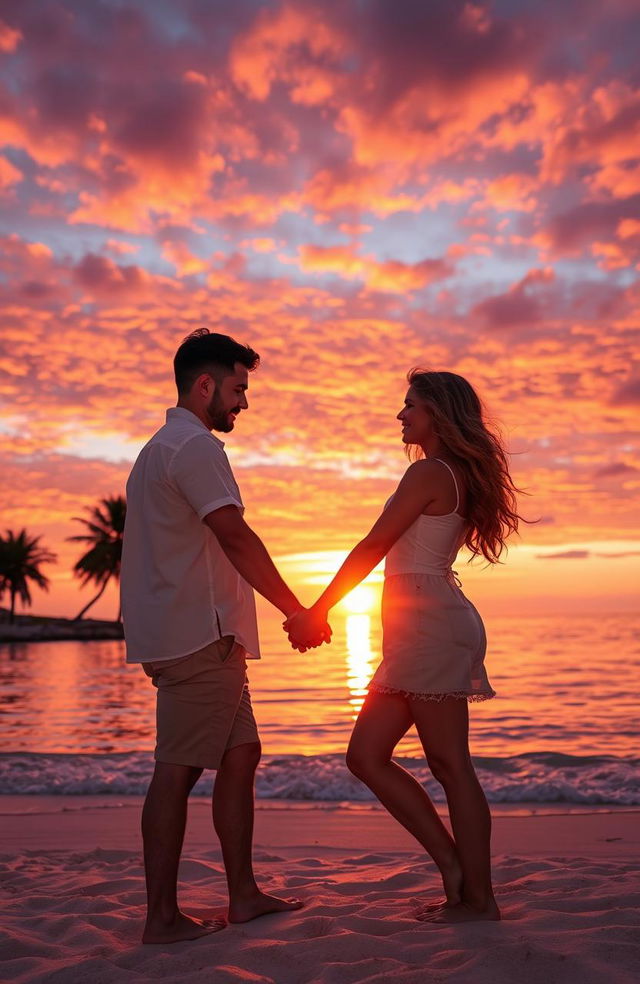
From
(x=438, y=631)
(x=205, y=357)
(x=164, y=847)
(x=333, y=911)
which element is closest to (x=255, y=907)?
(x=333, y=911)

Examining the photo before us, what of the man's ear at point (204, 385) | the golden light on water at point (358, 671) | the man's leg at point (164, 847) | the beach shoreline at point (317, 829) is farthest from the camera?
the golden light on water at point (358, 671)

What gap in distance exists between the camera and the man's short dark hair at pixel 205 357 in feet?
11.8

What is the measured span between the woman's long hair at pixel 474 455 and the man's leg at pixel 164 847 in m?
1.57

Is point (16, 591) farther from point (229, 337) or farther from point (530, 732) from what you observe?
point (229, 337)

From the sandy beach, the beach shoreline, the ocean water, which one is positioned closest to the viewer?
the sandy beach

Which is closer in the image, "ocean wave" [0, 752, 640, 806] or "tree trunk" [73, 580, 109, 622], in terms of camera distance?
"ocean wave" [0, 752, 640, 806]

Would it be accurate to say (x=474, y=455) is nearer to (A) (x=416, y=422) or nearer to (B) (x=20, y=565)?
(A) (x=416, y=422)

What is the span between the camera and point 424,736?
138 inches

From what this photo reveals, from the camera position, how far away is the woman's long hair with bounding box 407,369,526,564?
3594 mm

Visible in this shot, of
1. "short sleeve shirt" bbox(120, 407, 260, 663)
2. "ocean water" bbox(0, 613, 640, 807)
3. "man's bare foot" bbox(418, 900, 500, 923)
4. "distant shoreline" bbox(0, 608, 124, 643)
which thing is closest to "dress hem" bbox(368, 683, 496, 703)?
"short sleeve shirt" bbox(120, 407, 260, 663)

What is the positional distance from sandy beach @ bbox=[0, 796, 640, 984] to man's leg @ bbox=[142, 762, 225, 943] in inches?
2.9

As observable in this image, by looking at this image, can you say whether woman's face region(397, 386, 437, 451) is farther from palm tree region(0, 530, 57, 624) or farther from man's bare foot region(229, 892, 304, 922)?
palm tree region(0, 530, 57, 624)

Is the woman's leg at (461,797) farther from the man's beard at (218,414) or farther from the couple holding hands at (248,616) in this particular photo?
the man's beard at (218,414)

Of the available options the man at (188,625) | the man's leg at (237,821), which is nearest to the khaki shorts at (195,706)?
the man at (188,625)
